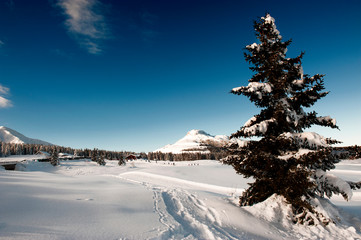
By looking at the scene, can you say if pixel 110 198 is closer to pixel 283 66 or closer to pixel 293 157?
pixel 293 157

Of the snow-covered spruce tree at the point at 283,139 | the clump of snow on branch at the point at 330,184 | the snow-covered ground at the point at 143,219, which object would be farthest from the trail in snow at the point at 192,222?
the clump of snow on branch at the point at 330,184

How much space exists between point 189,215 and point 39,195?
198 inches

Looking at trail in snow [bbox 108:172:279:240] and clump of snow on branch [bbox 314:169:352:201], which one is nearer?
trail in snow [bbox 108:172:279:240]

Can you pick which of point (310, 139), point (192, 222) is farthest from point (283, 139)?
point (192, 222)

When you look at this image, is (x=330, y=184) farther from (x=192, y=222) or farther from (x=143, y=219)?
(x=143, y=219)

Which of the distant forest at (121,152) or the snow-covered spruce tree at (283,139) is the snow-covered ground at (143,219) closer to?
the snow-covered spruce tree at (283,139)

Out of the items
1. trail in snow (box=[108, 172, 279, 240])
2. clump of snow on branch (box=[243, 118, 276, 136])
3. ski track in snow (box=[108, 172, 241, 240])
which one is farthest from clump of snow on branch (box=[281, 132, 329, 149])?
ski track in snow (box=[108, 172, 241, 240])

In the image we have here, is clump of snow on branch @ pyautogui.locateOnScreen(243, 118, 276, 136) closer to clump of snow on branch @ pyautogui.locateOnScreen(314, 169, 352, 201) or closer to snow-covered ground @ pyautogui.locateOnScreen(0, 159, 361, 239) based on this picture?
clump of snow on branch @ pyautogui.locateOnScreen(314, 169, 352, 201)

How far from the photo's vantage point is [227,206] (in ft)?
24.9

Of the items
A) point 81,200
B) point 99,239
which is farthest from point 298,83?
point 81,200

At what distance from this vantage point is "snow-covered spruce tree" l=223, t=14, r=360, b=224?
6.16m

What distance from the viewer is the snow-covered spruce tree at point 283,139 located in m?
6.16

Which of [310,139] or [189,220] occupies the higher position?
[310,139]

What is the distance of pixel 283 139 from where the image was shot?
665 centimetres
